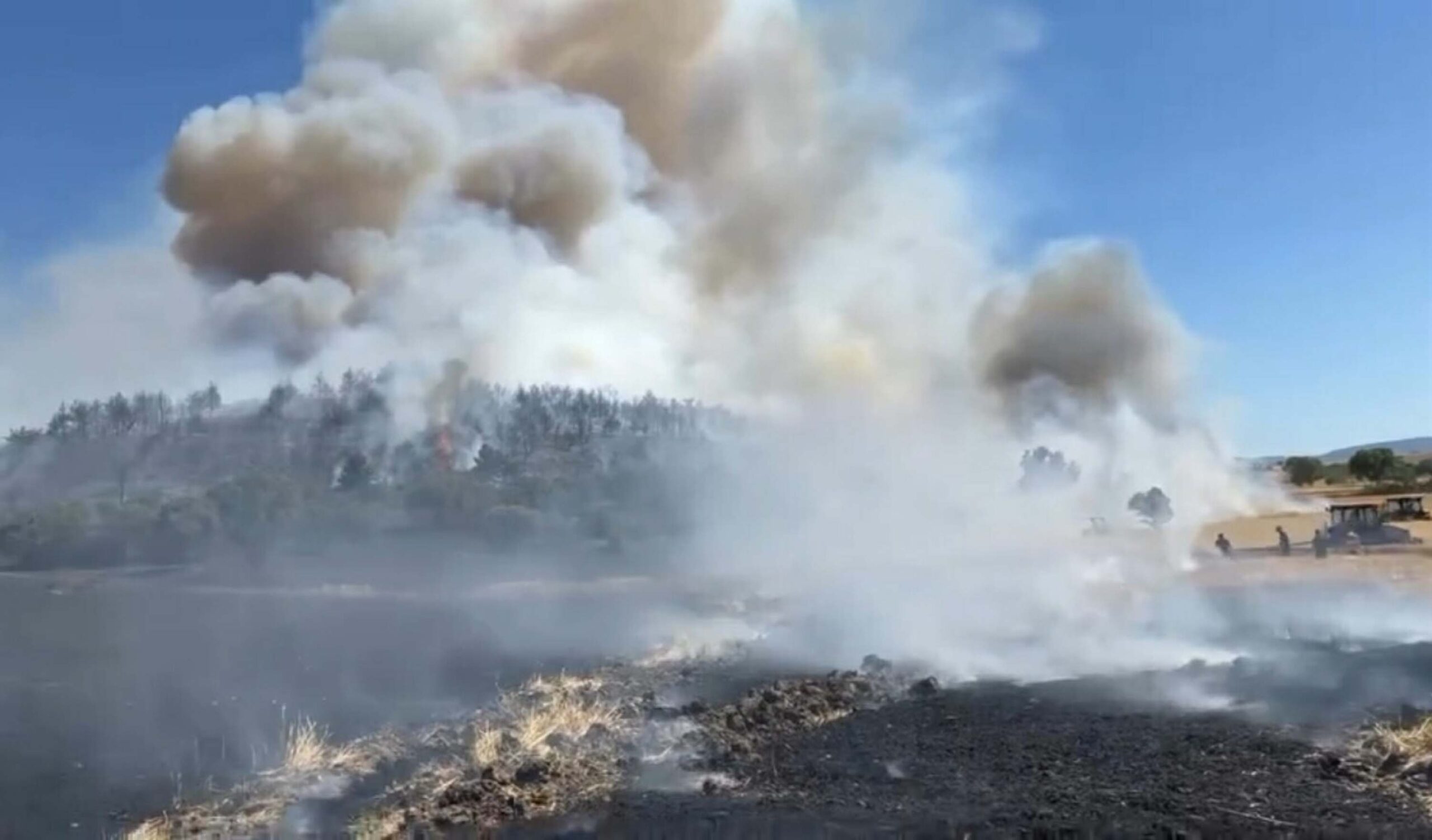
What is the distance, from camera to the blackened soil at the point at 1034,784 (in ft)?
36.3

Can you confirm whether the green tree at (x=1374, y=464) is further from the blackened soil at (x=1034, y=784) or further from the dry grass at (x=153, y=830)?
the dry grass at (x=153, y=830)

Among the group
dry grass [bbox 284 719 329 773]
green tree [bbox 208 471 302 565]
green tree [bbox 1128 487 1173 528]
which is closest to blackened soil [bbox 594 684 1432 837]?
dry grass [bbox 284 719 329 773]

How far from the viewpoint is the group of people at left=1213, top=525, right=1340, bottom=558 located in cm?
4430

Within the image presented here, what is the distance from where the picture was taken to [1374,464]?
7562 cm

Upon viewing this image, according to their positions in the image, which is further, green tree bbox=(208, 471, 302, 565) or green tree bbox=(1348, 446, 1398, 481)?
green tree bbox=(1348, 446, 1398, 481)

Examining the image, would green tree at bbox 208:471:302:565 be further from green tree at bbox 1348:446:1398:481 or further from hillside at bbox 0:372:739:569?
green tree at bbox 1348:446:1398:481

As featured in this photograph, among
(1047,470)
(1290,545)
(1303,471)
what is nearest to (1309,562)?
A: (1290,545)

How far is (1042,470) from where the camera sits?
71.4 meters

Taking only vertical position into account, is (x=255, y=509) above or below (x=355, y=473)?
below

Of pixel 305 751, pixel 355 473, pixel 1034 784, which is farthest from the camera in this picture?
pixel 355 473

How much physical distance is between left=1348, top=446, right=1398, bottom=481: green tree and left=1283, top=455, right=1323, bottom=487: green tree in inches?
288

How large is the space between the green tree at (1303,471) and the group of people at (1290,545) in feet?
126

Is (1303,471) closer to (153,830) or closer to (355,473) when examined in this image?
(355,473)

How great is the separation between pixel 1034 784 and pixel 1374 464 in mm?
72595
